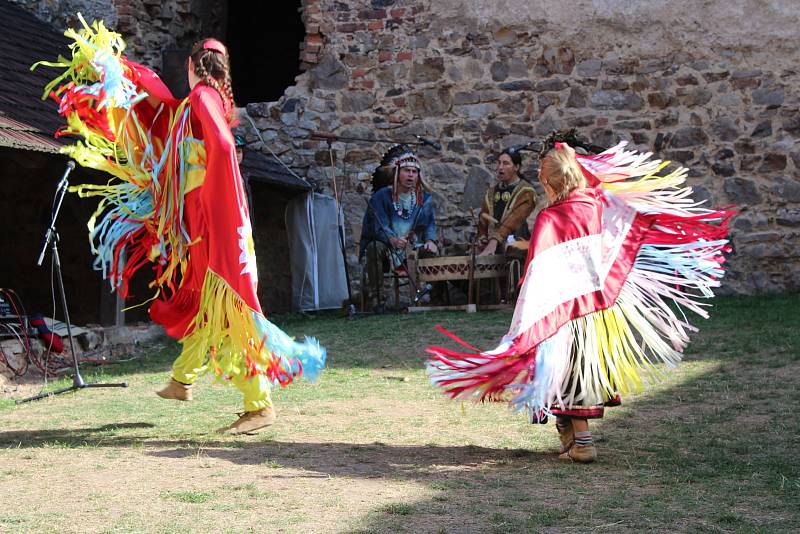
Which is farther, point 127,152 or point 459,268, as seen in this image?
point 459,268

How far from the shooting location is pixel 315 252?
12125mm

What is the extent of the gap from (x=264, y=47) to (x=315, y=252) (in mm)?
4929

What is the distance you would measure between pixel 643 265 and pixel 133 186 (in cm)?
256

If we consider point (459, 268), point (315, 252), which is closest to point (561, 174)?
point (459, 268)

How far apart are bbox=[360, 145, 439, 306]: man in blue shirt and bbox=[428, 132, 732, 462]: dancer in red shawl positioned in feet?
20.1

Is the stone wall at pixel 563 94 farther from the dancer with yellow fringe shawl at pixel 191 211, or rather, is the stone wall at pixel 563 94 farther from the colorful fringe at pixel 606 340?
the dancer with yellow fringe shawl at pixel 191 211

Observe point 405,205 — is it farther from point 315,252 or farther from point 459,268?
point 315,252

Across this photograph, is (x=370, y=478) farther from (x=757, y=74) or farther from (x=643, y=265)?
(x=757, y=74)

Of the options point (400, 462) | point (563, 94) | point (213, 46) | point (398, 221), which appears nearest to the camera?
point (400, 462)

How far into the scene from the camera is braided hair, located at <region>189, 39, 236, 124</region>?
5090 mm

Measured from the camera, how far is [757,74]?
37.0ft

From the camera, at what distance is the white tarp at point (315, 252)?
12.1 m

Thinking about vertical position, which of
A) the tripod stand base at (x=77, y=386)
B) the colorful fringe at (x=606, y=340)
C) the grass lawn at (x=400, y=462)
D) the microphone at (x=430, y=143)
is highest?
the microphone at (x=430, y=143)

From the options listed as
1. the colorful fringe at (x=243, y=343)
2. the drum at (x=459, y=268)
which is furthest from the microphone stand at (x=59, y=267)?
the drum at (x=459, y=268)
